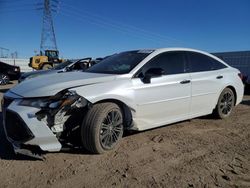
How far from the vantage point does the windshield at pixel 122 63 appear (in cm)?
494

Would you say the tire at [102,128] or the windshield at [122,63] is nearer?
the tire at [102,128]

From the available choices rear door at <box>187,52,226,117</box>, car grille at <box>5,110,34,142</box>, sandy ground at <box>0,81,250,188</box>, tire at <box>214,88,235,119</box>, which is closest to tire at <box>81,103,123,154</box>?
sandy ground at <box>0,81,250,188</box>

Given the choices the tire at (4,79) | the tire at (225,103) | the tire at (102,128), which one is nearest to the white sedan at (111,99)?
the tire at (102,128)

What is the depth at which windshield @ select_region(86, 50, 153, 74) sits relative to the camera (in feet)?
16.2

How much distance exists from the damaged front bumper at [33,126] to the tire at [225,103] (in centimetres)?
369

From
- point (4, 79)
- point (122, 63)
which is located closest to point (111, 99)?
point (122, 63)

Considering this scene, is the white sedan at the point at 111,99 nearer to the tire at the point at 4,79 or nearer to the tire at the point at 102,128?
the tire at the point at 102,128

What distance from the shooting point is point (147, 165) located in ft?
12.6

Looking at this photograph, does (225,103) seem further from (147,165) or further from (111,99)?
(147,165)

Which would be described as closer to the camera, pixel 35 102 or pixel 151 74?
pixel 35 102

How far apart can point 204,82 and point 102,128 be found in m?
2.60

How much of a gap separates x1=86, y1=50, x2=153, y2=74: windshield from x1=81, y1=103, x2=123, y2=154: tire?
808 mm

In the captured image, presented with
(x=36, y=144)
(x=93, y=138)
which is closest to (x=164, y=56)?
(x=93, y=138)

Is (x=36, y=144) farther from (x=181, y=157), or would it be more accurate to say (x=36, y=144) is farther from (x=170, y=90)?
(x=170, y=90)
